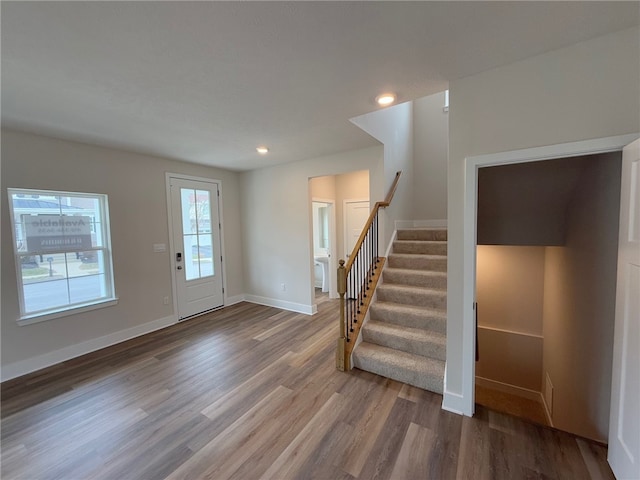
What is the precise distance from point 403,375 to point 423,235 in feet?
6.97

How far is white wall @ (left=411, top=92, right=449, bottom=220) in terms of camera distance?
4.71 metres

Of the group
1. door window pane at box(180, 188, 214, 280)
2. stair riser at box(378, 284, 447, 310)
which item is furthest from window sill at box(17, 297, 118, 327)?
stair riser at box(378, 284, 447, 310)

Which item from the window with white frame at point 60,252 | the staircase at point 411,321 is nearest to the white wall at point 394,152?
the staircase at point 411,321

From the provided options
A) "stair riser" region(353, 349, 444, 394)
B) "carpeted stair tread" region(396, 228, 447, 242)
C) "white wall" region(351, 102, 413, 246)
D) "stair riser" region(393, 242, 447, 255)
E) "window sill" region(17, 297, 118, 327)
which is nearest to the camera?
"stair riser" region(353, 349, 444, 394)

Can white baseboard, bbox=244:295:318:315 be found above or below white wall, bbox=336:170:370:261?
below

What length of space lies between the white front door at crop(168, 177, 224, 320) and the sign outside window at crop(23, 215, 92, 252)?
3.52 ft

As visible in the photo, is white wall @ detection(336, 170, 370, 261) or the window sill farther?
white wall @ detection(336, 170, 370, 261)

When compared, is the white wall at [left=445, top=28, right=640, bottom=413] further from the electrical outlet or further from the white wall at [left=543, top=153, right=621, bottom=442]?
the electrical outlet

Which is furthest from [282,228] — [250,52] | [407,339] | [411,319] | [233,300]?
[250,52]

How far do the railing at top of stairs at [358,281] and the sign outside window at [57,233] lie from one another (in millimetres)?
3219

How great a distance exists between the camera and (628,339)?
1.41m

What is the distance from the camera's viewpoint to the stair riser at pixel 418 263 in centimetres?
333

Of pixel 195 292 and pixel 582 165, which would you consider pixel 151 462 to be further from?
pixel 582 165

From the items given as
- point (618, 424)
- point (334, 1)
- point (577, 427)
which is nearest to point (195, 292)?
point (334, 1)
